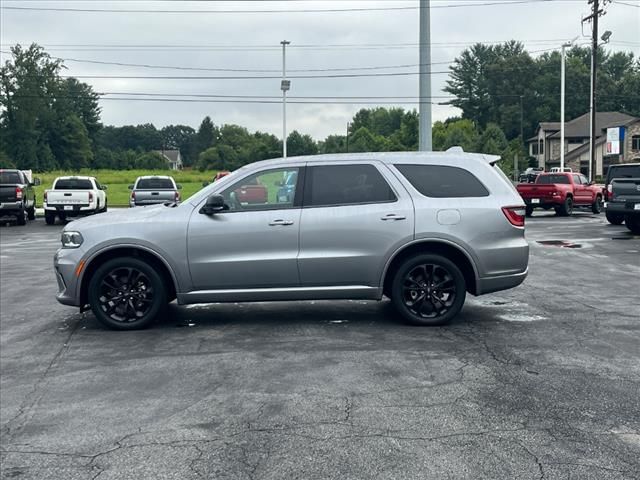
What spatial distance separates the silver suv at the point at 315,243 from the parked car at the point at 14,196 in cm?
2009

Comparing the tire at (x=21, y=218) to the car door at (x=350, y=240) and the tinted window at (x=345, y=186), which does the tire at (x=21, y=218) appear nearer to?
the tinted window at (x=345, y=186)

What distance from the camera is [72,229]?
8.02 metres

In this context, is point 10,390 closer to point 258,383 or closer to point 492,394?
point 258,383

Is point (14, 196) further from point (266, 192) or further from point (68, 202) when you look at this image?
point (266, 192)

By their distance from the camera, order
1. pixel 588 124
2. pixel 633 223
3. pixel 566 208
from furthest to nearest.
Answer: pixel 588 124 → pixel 566 208 → pixel 633 223

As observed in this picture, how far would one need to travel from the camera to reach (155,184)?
2969 cm

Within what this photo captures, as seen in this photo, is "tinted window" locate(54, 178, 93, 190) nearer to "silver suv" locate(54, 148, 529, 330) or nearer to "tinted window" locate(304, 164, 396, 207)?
"silver suv" locate(54, 148, 529, 330)

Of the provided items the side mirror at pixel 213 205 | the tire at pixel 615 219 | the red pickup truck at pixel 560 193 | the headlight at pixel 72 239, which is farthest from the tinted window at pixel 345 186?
the red pickup truck at pixel 560 193

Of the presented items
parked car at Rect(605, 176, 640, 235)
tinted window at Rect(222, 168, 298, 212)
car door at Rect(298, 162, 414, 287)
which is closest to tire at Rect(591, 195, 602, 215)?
parked car at Rect(605, 176, 640, 235)

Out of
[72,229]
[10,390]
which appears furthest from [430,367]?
[72,229]

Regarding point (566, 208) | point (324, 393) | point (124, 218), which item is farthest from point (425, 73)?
point (566, 208)

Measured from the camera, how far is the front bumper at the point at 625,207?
18.8 metres

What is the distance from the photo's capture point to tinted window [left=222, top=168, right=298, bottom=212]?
7953 mm

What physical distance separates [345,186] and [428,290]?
1.42 meters
